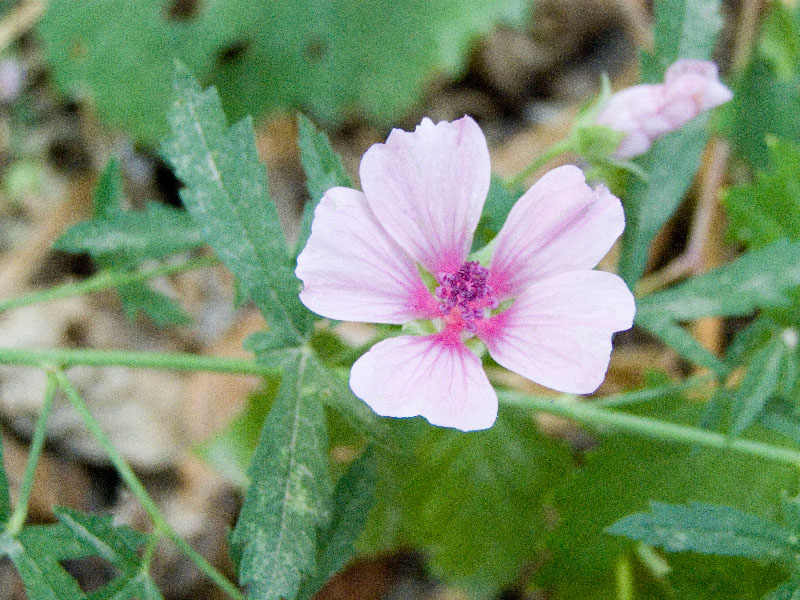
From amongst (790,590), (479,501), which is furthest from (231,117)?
(790,590)

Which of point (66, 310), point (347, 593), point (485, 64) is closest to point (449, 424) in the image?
point (347, 593)

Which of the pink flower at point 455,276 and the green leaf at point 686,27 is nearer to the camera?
the pink flower at point 455,276

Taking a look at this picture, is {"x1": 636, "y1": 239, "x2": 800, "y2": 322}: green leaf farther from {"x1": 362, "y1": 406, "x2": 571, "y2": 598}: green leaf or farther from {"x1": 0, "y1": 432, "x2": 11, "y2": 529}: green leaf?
{"x1": 0, "y1": 432, "x2": 11, "y2": 529}: green leaf

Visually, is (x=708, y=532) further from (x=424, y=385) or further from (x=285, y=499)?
(x=285, y=499)

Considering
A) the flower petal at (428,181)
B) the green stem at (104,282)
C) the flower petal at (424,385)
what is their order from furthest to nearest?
the green stem at (104,282) < the flower petal at (428,181) < the flower petal at (424,385)

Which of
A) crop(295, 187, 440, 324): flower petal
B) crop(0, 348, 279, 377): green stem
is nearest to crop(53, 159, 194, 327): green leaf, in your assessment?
crop(0, 348, 279, 377): green stem

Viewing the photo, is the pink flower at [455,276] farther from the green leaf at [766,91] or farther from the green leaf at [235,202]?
the green leaf at [766,91]

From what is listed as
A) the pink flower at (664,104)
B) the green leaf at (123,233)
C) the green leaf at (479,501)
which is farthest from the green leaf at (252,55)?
the pink flower at (664,104)
